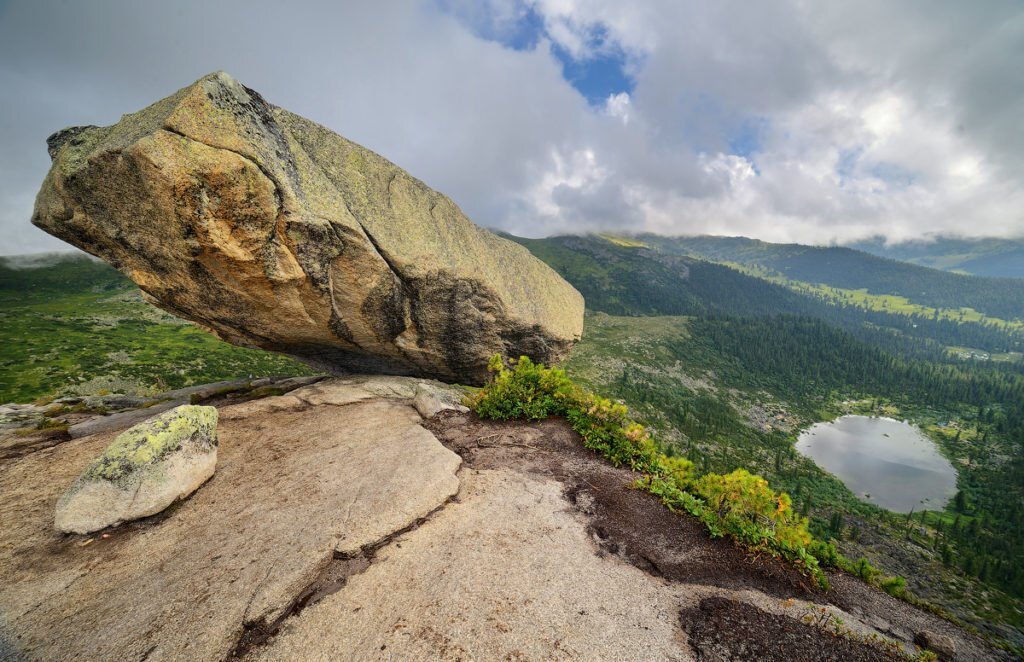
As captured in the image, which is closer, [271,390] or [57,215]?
[57,215]

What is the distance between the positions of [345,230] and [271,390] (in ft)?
26.9

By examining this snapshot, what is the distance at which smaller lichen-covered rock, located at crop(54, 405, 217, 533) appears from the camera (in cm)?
818

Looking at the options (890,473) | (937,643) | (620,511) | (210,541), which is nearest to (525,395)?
(620,511)

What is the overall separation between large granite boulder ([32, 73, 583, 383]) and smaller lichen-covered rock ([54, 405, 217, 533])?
5.68 metres

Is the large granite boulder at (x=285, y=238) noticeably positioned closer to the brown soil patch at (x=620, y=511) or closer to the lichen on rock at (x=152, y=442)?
the lichen on rock at (x=152, y=442)

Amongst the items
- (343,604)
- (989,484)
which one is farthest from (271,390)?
(989,484)

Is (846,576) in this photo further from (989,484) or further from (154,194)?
(989,484)

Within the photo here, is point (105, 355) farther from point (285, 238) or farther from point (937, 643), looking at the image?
point (937, 643)

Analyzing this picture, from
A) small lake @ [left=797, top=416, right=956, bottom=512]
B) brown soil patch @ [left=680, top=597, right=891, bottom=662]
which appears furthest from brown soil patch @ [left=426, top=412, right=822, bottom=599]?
small lake @ [left=797, top=416, right=956, bottom=512]

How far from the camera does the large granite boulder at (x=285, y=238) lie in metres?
11.5

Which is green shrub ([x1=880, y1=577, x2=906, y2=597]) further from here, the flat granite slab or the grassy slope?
the grassy slope

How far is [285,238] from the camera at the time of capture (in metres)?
13.3

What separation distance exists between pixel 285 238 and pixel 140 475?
25.6 ft

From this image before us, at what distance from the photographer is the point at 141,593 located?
21.9 ft
